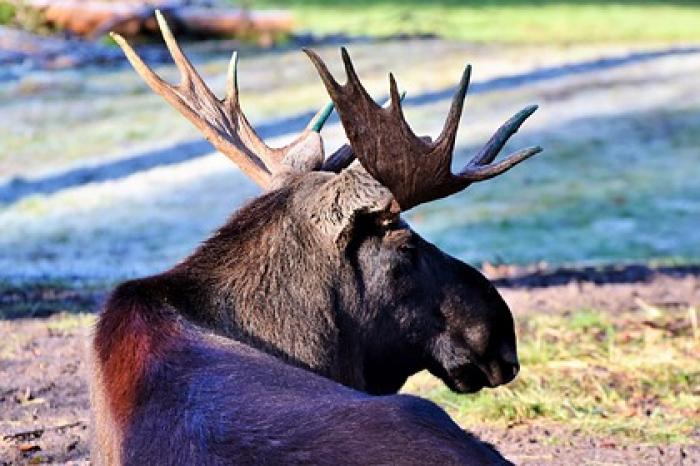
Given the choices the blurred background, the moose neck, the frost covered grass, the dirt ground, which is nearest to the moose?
the moose neck

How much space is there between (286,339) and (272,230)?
0.37 meters

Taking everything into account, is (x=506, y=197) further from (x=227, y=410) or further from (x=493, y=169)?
(x=227, y=410)

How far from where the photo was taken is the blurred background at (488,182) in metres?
7.89

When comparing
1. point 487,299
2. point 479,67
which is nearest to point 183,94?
point 487,299

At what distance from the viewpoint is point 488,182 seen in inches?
630

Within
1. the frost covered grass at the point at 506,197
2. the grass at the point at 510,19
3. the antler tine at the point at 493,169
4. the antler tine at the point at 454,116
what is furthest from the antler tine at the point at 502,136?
the grass at the point at 510,19

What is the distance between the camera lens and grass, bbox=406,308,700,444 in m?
7.09

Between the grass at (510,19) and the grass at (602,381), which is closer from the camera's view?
the grass at (602,381)

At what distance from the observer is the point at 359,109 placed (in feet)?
17.3

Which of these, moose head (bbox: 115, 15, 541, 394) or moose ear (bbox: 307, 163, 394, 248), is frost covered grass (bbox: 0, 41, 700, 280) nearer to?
Result: moose head (bbox: 115, 15, 541, 394)

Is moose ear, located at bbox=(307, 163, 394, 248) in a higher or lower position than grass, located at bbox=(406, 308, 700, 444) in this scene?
higher

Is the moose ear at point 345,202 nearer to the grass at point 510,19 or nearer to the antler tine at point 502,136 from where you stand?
the antler tine at point 502,136

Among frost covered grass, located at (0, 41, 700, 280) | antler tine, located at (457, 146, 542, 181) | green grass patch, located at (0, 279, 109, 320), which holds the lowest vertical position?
green grass patch, located at (0, 279, 109, 320)

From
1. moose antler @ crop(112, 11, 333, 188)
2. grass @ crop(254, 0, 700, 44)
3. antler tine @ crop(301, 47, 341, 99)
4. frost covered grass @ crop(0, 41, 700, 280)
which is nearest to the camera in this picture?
antler tine @ crop(301, 47, 341, 99)
